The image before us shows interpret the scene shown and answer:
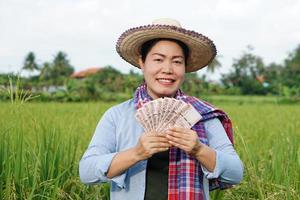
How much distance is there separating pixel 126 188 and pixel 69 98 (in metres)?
18.7

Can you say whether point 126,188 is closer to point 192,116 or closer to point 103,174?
point 103,174

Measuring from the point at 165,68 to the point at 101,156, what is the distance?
35 cm

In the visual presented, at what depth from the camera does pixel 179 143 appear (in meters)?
1.38

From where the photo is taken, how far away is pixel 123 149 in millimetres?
1605

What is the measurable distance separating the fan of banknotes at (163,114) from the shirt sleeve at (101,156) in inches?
6.3

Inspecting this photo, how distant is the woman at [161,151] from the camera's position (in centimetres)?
151

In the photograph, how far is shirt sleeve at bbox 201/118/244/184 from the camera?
4.85 ft

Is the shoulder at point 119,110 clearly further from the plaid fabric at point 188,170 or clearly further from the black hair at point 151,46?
the black hair at point 151,46

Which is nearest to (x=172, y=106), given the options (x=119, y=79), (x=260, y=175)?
(x=260, y=175)

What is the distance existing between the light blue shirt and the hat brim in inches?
9.4

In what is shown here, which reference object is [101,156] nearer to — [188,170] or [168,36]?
[188,170]

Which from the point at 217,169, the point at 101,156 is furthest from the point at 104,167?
the point at 217,169

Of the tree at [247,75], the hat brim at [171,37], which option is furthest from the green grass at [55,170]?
the tree at [247,75]

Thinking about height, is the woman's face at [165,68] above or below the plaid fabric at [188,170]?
above
